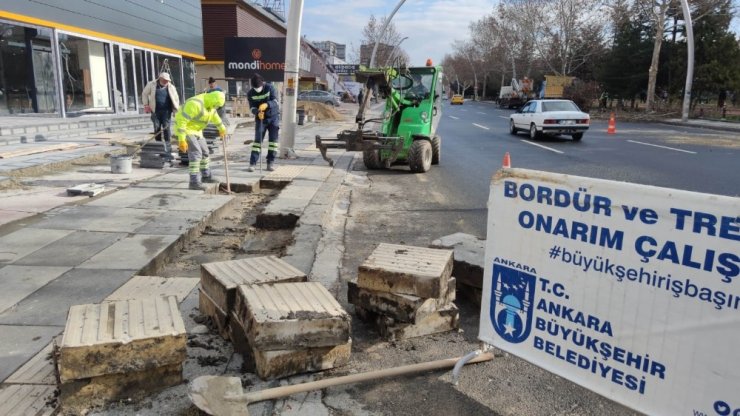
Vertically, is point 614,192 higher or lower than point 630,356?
higher

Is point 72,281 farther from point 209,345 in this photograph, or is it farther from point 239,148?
point 239,148

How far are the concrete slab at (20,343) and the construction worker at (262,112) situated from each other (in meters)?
7.41

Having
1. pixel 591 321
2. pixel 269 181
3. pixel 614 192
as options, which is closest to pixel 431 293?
pixel 591 321

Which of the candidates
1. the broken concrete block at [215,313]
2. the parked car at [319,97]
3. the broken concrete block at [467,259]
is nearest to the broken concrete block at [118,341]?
the broken concrete block at [215,313]

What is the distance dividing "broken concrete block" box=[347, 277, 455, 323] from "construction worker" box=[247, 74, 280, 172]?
7459mm

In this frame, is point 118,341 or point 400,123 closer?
point 118,341

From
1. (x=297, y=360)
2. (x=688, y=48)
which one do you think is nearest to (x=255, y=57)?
(x=297, y=360)

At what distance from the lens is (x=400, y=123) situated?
1227cm

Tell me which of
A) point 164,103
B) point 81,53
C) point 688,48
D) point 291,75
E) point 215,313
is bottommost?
point 215,313

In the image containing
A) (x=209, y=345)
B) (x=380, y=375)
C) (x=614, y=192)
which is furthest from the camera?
(x=209, y=345)

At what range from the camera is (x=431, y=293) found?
3.69 metres

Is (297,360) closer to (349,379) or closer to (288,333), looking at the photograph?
(288,333)

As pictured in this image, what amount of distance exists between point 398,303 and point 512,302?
2.89ft

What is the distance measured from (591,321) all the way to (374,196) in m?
6.88
